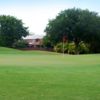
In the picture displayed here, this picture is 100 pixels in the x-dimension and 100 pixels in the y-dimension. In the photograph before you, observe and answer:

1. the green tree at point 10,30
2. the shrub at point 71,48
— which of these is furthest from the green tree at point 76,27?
the green tree at point 10,30

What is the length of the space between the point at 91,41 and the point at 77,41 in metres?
3.07

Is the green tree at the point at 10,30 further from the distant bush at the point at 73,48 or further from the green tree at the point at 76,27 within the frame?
the green tree at the point at 76,27

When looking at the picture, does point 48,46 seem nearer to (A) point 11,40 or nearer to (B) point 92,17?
(A) point 11,40

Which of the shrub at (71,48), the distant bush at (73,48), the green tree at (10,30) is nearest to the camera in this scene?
the shrub at (71,48)

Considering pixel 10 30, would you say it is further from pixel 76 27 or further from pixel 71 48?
pixel 76 27

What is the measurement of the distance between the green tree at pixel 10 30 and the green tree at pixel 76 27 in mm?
21126

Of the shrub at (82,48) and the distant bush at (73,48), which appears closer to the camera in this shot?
the distant bush at (73,48)

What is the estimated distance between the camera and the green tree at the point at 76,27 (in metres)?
82.2

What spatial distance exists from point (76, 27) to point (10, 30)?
96.6ft

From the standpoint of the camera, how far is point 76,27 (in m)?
82.3

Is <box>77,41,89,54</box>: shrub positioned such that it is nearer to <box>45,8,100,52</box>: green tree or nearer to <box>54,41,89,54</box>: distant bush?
<box>54,41,89,54</box>: distant bush

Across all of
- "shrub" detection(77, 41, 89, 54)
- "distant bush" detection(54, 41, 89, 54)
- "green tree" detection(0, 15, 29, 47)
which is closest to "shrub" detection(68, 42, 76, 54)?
"distant bush" detection(54, 41, 89, 54)

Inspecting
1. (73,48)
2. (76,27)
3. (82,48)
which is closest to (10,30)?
(73,48)

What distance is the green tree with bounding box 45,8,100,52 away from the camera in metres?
82.2
